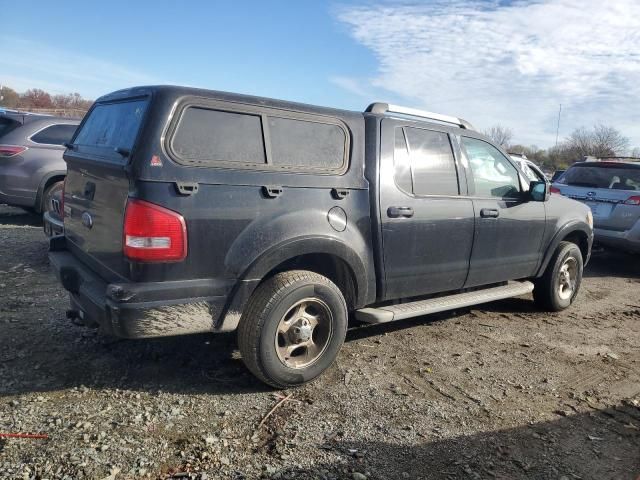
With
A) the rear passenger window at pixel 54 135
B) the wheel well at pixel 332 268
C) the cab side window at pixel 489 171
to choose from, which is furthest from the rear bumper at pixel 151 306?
the rear passenger window at pixel 54 135

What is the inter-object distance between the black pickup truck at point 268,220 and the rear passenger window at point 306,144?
1 centimetres

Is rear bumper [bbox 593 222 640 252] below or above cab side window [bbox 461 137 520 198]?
below

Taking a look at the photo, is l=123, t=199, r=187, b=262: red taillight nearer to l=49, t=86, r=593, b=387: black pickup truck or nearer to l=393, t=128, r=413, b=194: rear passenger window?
l=49, t=86, r=593, b=387: black pickup truck

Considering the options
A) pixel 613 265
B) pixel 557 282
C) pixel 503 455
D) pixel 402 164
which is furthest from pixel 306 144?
pixel 613 265

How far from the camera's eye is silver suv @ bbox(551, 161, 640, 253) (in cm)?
792

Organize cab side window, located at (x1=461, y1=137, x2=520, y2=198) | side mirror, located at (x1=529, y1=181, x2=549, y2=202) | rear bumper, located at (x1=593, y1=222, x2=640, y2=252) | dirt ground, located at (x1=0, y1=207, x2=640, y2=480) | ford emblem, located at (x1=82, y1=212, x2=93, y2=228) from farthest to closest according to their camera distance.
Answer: rear bumper, located at (x1=593, y1=222, x2=640, y2=252) → side mirror, located at (x1=529, y1=181, x2=549, y2=202) → cab side window, located at (x1=461, y1=137, x2=520, y2=198) → ford emblem, located at (x1=82, y1=212, x2=93, y2=228) → dirt ground, located at (x1=0, y1=207, x2=640, y2=480)

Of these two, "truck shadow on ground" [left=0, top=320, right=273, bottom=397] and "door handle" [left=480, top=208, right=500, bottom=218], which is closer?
"truck shadow on ground" [left=0, top=320, right=273, bottom=397]

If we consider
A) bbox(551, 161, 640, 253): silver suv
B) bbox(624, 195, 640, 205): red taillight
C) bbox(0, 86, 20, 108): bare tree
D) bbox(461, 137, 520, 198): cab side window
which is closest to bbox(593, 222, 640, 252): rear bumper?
bbox(551, 161, 640, 253): silver suv

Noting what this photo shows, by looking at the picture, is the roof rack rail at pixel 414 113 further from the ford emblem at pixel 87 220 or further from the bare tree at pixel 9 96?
the bare tree at pixel 9 96

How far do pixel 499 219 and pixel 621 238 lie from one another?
3996mm

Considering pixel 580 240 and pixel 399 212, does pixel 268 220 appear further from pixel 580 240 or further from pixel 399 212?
pixel 580 240

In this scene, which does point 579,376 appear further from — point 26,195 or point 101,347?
point 26,195

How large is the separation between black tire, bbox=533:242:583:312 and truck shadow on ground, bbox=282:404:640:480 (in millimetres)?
2497

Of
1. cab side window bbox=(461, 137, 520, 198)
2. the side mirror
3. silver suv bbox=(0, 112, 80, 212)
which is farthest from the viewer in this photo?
silver suv bbox=(0, 112, 80, 212)
